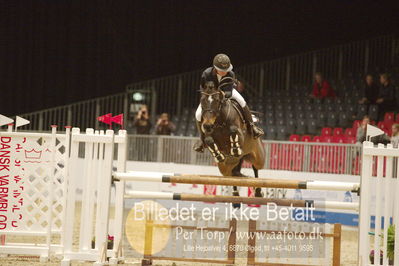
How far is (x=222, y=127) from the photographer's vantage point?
7164 millimetres

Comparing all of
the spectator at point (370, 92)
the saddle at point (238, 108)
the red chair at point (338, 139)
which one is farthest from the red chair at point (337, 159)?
the saddle at point (238, 108)

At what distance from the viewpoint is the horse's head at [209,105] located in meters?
6.83

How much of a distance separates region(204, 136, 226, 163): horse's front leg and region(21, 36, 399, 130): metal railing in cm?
862

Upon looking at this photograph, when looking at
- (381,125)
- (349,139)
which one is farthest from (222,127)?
(381,125)

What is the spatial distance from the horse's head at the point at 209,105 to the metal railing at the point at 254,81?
29.3ft

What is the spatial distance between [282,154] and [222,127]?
228 inches

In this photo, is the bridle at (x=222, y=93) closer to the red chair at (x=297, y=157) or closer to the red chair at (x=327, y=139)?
the red chair at (x=297, y=157)

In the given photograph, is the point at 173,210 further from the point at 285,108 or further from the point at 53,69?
the point at 53,69

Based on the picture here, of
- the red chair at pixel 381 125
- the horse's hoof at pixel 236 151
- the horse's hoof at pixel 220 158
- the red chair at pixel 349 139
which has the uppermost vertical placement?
the red chair at pixel 381 125

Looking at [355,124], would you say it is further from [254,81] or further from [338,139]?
[254,81]

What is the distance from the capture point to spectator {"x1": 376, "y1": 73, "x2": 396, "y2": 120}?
44.6 feet

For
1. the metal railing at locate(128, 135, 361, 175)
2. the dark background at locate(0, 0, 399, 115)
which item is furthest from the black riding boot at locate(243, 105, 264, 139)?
the dark background at locate(0, 0, 399, 115)

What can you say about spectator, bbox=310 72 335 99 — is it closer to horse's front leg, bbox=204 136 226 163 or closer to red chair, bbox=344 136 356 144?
red chair, bbox=344 136 356 144

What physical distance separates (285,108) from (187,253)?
9088 mm
